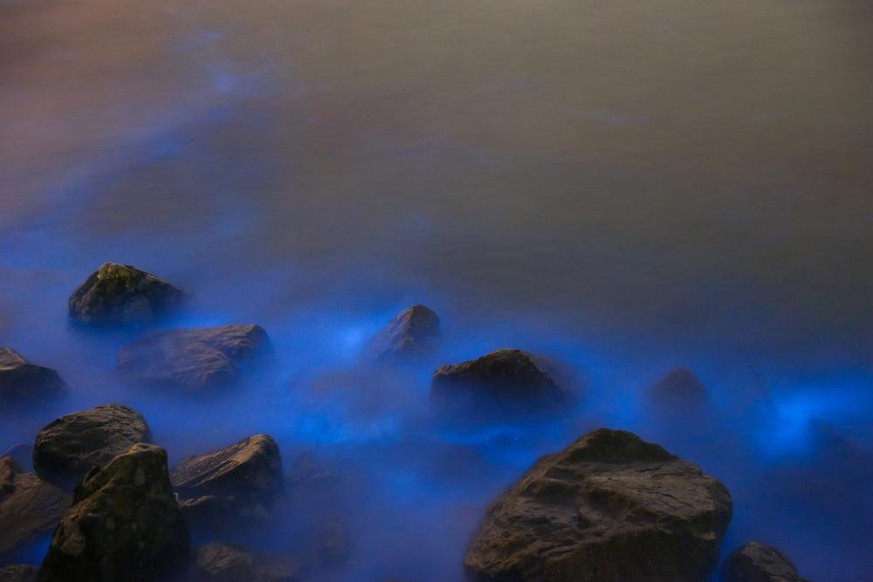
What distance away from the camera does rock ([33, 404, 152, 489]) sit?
10.5ft

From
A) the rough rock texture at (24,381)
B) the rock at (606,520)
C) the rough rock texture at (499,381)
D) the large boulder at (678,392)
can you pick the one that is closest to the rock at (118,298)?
the rough rock texture at (24,381)

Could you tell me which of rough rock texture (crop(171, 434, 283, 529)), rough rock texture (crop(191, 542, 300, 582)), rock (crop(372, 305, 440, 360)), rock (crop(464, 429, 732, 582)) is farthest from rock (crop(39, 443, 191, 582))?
rock (crop(372, 305, 440, 360))

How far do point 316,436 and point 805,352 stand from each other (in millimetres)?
2194

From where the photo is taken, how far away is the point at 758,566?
111 inches

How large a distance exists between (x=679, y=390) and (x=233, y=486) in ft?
6.15

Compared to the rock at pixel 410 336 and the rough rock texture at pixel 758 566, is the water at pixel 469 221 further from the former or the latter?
the rough rock texture at pixel 758 566

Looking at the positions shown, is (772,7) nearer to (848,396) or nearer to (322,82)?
(322,82)

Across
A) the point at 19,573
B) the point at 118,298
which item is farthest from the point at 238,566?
the point at 118,298

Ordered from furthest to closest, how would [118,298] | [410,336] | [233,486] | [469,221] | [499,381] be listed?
[469,221] < [118,298] < [410,336] < [499,381] < [233,486]

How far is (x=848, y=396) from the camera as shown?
3746 mm

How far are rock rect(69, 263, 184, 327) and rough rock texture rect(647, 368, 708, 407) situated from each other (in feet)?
7.89

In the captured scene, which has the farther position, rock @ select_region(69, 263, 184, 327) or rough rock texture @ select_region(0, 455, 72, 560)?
rock @ select_region(69, 263, 184, 327)

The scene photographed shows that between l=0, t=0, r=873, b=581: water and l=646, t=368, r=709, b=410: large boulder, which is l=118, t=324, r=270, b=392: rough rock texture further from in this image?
l=646, t=368, r=709, b=410: large boulder

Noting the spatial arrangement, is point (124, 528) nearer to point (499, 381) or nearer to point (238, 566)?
point (238, 566)
